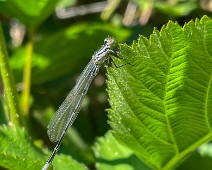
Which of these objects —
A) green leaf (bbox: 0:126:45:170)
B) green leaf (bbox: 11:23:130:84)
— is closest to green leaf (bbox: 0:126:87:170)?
green leaf (bbox: 0:126:45:170)

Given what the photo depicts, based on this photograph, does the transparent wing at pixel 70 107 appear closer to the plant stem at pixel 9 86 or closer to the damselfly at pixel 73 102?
the damselfly at pixel 73 102

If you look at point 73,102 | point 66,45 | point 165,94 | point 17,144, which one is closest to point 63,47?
point 66,45

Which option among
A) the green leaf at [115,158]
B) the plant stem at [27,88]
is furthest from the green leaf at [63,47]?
the green leaf at [115,158]

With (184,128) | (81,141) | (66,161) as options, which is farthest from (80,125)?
(184,128)

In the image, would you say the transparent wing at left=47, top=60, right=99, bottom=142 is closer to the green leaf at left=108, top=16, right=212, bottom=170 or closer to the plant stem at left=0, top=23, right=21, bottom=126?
the plant stem at left=0, top=23, right=21, bottom=126

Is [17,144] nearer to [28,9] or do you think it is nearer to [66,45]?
[28,9]

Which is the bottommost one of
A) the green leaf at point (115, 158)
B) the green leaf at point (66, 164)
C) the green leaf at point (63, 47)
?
the green leaf at point (66, 164)
